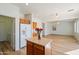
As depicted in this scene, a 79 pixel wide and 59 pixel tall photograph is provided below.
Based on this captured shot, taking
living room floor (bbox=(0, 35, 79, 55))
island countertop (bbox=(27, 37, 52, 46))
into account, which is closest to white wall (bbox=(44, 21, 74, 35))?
living room floor (bbox=(0, 35, 79, 55))

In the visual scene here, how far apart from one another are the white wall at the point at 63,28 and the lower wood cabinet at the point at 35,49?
40 cm

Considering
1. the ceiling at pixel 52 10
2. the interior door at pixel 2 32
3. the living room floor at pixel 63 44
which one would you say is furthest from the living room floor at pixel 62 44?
the interior door at pixel 2 32

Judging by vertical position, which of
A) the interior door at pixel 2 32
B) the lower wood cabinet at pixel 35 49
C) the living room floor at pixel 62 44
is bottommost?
the lower wood cabinet at pixel 35 49

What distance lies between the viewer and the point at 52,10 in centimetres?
212

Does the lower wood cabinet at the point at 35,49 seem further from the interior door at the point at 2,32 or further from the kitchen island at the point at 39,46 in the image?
the interior door at the point at 2,32

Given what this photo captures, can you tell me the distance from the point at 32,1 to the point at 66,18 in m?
0.77

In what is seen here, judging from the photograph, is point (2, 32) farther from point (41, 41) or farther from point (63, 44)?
point (63, 44)

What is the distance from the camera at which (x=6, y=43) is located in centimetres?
258

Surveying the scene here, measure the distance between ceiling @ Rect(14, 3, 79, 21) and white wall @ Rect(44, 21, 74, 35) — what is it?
0.11 meters

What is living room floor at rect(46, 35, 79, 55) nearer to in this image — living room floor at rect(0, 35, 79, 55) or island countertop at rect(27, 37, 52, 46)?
living room floor at rect(0, 35, 79, 55)

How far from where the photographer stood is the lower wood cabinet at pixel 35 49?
214cm

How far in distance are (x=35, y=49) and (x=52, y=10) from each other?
3.06 ft

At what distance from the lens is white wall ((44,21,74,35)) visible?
2150 millimetres
